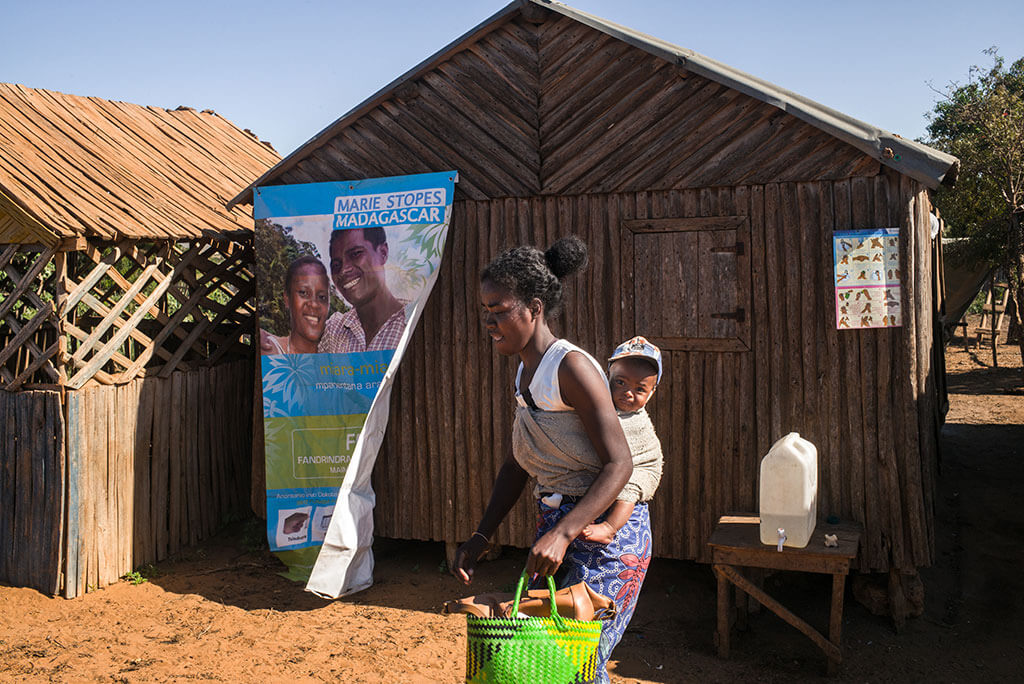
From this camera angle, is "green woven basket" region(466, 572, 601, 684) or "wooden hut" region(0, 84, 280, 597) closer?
"green woven basket" region(466, 572, 601, 684)

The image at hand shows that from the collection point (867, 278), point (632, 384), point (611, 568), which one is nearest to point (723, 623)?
point (867, 278)

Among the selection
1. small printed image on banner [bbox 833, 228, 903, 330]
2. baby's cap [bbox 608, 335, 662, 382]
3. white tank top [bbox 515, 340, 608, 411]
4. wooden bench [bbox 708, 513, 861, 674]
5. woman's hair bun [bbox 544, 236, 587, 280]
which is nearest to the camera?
white tank top [bbox 515, 340, 608, 411]

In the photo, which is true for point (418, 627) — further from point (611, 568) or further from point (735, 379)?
point (611, 568)

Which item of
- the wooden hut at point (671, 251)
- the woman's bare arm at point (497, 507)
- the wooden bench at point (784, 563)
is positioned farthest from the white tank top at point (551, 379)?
the wooden hut at point (671, 251)

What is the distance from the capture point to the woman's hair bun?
10.6 ft

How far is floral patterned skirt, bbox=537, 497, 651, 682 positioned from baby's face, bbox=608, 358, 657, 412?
583mm

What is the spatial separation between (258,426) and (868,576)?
16.7ft

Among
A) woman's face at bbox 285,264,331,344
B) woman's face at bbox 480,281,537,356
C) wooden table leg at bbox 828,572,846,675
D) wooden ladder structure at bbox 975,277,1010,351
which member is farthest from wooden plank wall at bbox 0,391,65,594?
wooden ladder structure at bbox 975,277,1010,351

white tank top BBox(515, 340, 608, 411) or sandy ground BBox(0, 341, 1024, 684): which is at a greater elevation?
white tank top BBox(515, 340, 608, 411)

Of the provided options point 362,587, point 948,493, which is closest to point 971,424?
point 948,493

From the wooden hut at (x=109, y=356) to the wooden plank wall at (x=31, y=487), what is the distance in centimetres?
1

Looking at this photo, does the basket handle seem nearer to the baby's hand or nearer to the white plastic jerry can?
the baby's hand

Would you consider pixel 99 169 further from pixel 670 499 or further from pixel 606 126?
pixel 670 499

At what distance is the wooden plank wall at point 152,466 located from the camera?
22.4ft
